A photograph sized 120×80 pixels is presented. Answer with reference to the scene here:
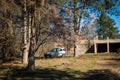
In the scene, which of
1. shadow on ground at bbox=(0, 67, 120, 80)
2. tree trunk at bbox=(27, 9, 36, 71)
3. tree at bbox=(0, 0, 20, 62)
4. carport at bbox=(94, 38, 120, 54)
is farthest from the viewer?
carport at bbox=(94, 38, 120, 54)

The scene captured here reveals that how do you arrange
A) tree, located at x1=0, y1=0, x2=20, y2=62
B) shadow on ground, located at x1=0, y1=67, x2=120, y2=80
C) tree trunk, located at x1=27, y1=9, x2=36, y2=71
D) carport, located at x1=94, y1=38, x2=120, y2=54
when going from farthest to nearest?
1. carport, located at x1=94, y1=38, x2=120, y2=54
2. tree trunk, located at x1=27, y1=9, x2=36, y2=71
3. tree, located at x1=0, y1=0, x2=20, y2=62
4. shadow on ground, located at x1=0, y1=67, x2=120, y2=80

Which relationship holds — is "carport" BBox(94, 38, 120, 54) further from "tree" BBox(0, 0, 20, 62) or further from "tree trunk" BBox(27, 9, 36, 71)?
"tree" BBox(0, 0, 20, 62)

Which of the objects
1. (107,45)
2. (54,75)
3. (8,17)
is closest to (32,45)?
(8,17)

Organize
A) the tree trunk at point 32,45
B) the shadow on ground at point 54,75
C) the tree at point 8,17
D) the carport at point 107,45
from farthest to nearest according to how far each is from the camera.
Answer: the carport at point 107,45 < the tree trunk at point 32,45 < the tree at point 8,17 < the shadow on ground at point 54,75

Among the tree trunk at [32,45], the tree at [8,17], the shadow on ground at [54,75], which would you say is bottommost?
the shadow on ground at [54,75]

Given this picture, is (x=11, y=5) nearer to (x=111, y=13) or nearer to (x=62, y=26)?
(x=62, y=26)

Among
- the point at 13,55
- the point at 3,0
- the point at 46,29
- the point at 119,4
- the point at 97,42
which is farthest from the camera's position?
the point at 97,42

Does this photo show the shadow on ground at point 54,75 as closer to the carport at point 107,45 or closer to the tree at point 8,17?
the tree at point 8,17

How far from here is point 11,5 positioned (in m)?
19.2

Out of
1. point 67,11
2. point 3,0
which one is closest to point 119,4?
point 67,11

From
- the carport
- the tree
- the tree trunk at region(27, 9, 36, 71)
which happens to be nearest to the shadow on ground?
the tree trunk at region(27, 9, 36, 71)

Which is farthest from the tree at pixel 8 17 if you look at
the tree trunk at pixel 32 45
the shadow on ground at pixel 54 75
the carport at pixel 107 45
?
the carport at pixel 107 45

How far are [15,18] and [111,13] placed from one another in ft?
78.9

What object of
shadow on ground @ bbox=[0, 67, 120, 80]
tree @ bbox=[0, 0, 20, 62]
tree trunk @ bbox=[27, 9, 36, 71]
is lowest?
shadow on ground @ bbox=[0, 67, 120, 80]
